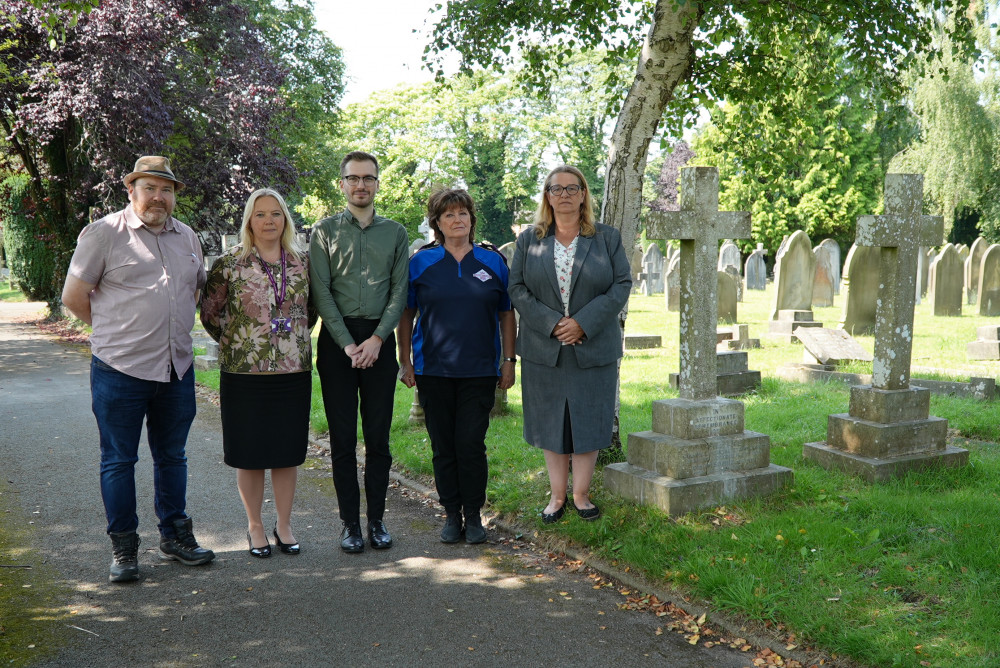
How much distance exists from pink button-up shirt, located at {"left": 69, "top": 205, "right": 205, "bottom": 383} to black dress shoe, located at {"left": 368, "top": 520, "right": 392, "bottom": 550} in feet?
4.69

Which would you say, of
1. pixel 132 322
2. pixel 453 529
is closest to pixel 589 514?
pixel 453 529

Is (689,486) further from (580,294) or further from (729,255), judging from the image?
(729,255)

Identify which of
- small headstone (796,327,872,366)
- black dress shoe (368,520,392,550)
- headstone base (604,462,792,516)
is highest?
small headstone (796,327,872,366)

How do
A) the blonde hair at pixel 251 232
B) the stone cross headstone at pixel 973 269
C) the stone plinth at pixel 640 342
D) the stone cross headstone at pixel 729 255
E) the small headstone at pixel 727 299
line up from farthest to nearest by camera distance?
the stone cross headstone at pixel 729 255, the stone cross headstone at pixel 973 269, the small headstone at pixel 727 299, the stone plinth at pixel 640 342, the blonde hair at pixel 251 232

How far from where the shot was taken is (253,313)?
4.24 m

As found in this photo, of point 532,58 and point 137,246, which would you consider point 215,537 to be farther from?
point 532,58

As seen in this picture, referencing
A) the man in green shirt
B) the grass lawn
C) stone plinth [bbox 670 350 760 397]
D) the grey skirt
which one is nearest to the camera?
the grass lawn

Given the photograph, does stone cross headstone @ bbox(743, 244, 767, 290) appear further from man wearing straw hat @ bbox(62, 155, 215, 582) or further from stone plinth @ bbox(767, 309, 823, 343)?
man wearing straw hat @ bbox(62, 155, 215, 582)

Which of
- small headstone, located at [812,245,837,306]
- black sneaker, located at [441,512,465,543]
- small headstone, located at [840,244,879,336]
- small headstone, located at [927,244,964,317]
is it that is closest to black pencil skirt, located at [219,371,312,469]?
black sneaker, located at [441,512,465,543]

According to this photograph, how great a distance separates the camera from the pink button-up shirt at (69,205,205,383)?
4.01m

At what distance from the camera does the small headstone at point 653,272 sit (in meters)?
26.4

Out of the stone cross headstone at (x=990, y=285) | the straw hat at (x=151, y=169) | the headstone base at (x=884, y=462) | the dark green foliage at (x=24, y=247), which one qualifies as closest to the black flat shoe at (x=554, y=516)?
the headstone base at (x=884, y=462)

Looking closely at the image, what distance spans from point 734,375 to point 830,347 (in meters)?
1.75

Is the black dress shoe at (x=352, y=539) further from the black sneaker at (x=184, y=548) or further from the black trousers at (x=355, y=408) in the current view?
the black sneaker at (x=184, y=548)
